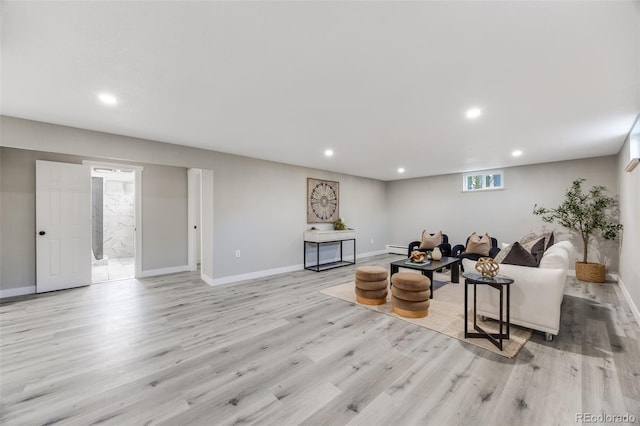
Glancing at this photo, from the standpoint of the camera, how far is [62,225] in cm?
417

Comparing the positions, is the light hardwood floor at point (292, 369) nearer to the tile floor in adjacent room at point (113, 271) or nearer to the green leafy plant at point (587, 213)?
the tile floor in adjacent room at point (113, 271)

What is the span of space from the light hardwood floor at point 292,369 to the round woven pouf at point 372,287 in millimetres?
278

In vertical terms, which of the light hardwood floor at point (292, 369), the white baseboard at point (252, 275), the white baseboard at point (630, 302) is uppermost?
the white baseboard at point (630, 302)

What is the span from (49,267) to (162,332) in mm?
2939

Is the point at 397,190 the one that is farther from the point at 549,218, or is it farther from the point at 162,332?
the point at 162,332

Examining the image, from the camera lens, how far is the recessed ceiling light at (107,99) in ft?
7.83

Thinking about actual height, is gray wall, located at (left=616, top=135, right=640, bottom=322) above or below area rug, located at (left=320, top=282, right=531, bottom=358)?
above

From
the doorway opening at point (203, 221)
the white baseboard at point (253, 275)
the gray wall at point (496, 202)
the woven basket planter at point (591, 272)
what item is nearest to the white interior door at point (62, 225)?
the doorway opening at point (203, 221)

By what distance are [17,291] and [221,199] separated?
3.17 m

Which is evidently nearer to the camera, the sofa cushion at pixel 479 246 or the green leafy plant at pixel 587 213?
the green leafy plant at pixel 587 213

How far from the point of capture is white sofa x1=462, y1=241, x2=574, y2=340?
7.94 ft

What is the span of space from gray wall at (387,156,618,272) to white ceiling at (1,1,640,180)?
1878 millimetres

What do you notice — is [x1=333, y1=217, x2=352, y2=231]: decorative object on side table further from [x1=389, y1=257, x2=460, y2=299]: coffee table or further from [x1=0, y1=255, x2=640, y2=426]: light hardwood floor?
[x1=0, y1=255, x2=640, y2=426]: light hardwood floor

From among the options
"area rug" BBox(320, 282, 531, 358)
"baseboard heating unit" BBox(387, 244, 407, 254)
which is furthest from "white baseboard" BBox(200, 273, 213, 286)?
"baseboard heating unit" BBox(387, 244, 407, 254)
